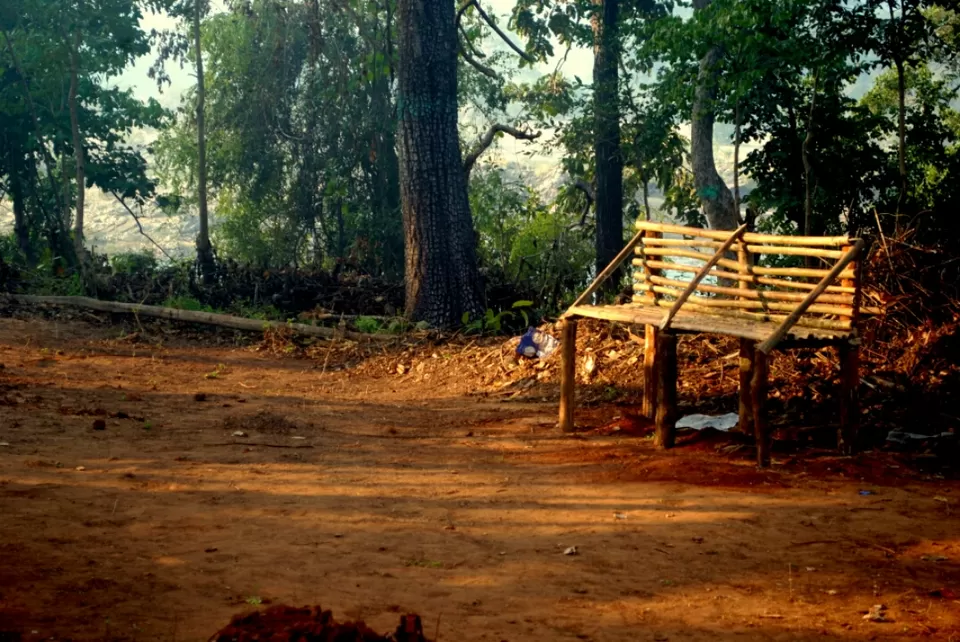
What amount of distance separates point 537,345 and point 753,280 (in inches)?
141

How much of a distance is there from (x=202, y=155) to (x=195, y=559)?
14.4 m

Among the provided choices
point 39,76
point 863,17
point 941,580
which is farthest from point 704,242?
point 39,76

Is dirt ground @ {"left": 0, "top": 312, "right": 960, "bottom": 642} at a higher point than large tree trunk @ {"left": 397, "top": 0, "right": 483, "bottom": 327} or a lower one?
lower

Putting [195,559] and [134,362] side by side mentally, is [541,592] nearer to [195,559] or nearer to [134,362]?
[195,559]

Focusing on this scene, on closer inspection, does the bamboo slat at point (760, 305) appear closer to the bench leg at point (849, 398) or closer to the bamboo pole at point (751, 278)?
the bamboo pole at point (751, 278)

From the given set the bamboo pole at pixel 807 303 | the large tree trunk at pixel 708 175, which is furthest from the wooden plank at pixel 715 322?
the large tree trunk at pixel 708 175

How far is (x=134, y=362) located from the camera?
1183cm

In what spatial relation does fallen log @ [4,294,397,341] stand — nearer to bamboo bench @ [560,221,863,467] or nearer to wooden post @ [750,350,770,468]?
bamboo bench @ [560,221,863,467]

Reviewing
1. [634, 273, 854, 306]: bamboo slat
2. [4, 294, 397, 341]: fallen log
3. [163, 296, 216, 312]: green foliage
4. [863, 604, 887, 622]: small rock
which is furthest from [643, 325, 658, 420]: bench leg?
[163, 296, 216, 312]: green foliage

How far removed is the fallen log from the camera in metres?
12.9

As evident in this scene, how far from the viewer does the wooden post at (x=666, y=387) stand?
290 inches

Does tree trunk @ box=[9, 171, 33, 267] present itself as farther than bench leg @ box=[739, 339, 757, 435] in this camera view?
Yes

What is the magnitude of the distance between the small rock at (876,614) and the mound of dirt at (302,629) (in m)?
2.07

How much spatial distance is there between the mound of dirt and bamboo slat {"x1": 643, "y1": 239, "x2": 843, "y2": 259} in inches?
183
